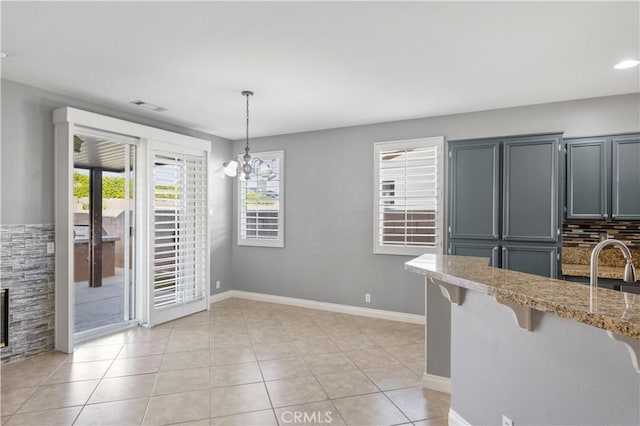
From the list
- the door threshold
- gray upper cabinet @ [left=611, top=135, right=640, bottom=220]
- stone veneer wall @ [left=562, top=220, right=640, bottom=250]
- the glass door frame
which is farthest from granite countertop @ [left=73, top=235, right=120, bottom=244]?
gray upper cabinet @ [left=611, top=135, right=640, bottom=220]

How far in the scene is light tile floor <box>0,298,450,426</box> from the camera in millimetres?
2609

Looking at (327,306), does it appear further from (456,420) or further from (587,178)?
(587,178)

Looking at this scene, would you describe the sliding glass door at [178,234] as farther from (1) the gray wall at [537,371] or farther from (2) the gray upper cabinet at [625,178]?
(2) the gray upper cabinet at [625,178]

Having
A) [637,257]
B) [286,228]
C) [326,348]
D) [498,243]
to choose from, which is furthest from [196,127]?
[637,257]

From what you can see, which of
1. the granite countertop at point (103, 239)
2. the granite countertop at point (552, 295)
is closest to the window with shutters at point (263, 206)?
the granite countertop at point (103, 239)

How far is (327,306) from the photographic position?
213 inches

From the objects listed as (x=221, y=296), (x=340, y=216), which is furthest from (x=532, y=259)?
(x=221, y=296)

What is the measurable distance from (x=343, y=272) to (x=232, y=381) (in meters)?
2.51

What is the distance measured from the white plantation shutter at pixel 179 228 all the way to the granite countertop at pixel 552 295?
11.9ft

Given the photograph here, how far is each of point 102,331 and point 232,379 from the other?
2.07m

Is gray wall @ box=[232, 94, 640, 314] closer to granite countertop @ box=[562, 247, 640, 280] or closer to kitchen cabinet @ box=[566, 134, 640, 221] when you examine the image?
kitchen cabinet @ box=[566, 134, 640, 221]

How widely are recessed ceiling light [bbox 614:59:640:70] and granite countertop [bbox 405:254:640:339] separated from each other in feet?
7.26

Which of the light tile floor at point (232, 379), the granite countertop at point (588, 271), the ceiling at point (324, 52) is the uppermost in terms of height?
the ceiling at point (324, 52)

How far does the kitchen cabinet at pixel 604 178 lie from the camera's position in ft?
11.7
